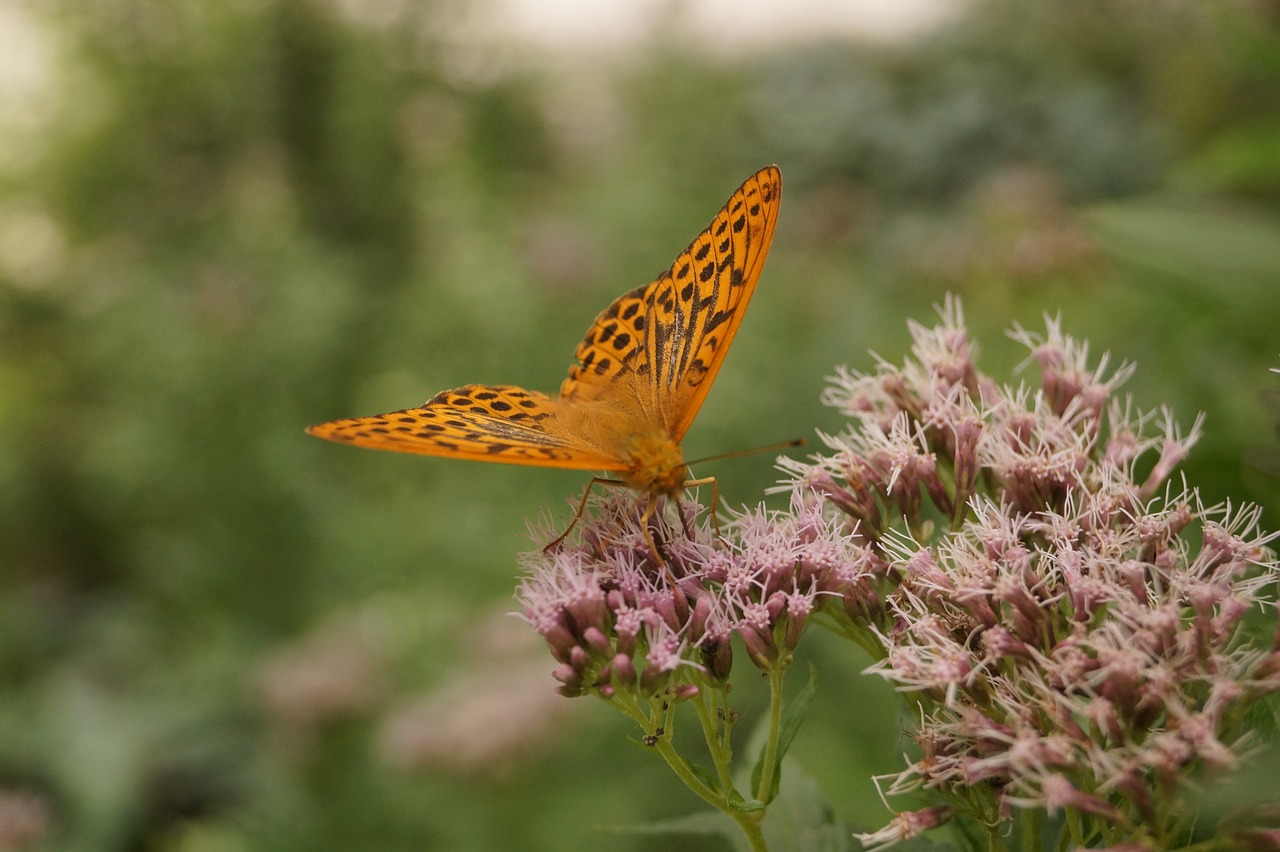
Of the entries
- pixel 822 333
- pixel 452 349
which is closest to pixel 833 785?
pixel 822 333

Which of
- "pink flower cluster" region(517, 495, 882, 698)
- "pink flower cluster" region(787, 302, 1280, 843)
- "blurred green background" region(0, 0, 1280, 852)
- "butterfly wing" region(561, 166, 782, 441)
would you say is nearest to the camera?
"pink flower cluster" region(787, 302, 1280, 843)

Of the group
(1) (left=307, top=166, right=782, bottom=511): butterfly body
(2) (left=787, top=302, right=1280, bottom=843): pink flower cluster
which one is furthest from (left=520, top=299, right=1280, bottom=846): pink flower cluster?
(1) (left=307, top=166, right=782, bottom=511): butterfly body

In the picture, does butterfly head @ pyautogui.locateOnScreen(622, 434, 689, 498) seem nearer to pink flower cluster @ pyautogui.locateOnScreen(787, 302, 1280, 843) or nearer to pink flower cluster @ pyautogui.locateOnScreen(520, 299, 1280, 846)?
pink flower cluster @ pyautogui.locateOnScreen(520, 299, 1280, 846)

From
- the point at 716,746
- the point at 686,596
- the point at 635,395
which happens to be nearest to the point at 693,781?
the point at 716,746

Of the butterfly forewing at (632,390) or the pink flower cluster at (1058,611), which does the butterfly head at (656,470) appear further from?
the pink flower cluster at (1058,611)

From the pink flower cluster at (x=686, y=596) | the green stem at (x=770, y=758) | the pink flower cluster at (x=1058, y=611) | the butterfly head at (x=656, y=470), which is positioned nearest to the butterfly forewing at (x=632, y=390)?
the butterfly head at (x=656, y=470)

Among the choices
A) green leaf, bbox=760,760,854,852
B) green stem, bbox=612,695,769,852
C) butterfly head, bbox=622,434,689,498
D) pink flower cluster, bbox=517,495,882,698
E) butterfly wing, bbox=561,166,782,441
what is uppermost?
butterfly wing, bbox=561,166,782,441

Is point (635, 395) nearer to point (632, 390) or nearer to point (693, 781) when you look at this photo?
point (632, 390)
